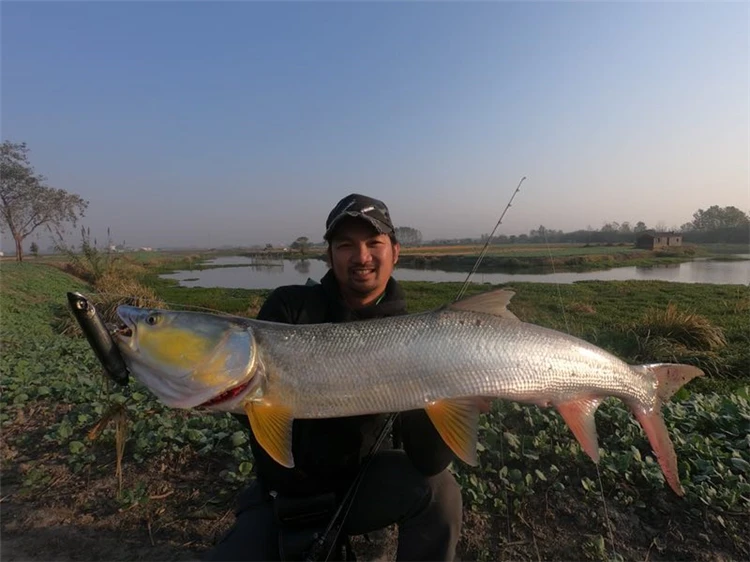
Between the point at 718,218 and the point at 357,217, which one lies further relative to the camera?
the point at 718,218

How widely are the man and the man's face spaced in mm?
16

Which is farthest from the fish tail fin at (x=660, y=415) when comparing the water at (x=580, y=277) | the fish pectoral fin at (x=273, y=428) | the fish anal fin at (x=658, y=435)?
the water at (x=580, y=277)

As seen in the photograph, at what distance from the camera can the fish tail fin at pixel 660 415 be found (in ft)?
9.01

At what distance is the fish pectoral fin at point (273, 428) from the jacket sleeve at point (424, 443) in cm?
81

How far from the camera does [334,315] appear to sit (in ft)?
10.6

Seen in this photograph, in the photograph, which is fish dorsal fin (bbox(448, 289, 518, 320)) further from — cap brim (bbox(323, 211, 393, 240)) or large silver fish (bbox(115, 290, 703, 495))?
cap brim (bbox(323, 211, 393, 240))

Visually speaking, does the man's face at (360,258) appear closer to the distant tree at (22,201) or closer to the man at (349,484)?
the man at (349,484)

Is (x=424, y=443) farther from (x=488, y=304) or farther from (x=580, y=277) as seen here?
(x=580, y=277)

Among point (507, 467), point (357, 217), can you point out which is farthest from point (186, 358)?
point (507, 467)

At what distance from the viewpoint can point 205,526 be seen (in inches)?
130

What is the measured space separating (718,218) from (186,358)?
110m

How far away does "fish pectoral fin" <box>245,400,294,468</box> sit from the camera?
2264 millimetres

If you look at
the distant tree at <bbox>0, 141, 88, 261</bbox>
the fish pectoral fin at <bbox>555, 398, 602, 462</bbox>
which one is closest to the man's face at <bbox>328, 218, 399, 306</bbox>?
the fish pectoral fin at <bbox>555, 398, 602, 462</bbox>

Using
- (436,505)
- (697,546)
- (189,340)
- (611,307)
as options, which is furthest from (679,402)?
(611,307)
